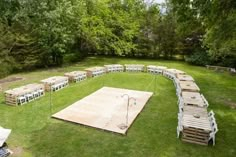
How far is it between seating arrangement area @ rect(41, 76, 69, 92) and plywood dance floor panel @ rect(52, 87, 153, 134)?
2.42 meters

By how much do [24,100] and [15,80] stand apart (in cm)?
476

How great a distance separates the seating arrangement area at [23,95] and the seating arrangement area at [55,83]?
0.66m

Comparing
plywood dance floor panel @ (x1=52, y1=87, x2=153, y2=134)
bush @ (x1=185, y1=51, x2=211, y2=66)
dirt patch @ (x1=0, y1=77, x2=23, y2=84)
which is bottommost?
plywood dance floor panel @ (x1=52, y1=87, x2=153, y2=134)

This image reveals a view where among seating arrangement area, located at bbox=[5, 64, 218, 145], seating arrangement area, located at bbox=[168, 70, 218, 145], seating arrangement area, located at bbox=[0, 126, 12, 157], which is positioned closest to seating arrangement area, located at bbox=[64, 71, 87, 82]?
seating arrangement area, located at bbox=[5, 64, 218, 145]

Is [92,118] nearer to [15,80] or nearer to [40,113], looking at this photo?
[40,113]

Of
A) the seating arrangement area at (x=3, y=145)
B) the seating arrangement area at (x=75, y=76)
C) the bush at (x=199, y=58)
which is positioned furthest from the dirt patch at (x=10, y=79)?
the bush at (x=199, y=58)

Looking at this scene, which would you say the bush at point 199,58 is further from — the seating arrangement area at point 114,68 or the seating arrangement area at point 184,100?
the seating arrangement area at point 114,68

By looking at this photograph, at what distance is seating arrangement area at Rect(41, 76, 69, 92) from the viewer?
12.3m

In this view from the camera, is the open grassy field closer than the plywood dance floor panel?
Yes

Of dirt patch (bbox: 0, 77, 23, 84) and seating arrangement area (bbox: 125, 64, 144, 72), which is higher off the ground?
seating arrangement area (bbox: 125, 64, 144, 72)

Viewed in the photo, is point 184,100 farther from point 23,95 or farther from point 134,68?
point 134,68

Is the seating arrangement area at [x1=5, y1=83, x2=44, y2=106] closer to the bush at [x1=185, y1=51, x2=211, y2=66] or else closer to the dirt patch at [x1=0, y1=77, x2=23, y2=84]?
the dirt patch at [x1=0, y1=77, x2=23, y2=84]

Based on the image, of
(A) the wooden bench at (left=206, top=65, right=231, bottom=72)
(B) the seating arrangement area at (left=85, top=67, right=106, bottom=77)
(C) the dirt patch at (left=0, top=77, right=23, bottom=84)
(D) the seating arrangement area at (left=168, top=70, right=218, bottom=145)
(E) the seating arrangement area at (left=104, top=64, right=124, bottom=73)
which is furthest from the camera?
(A) the wooden bench at (left=206, top=65, right=231, bottom=72)

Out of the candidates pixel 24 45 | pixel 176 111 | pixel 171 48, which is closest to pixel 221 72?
pixel 171 48
